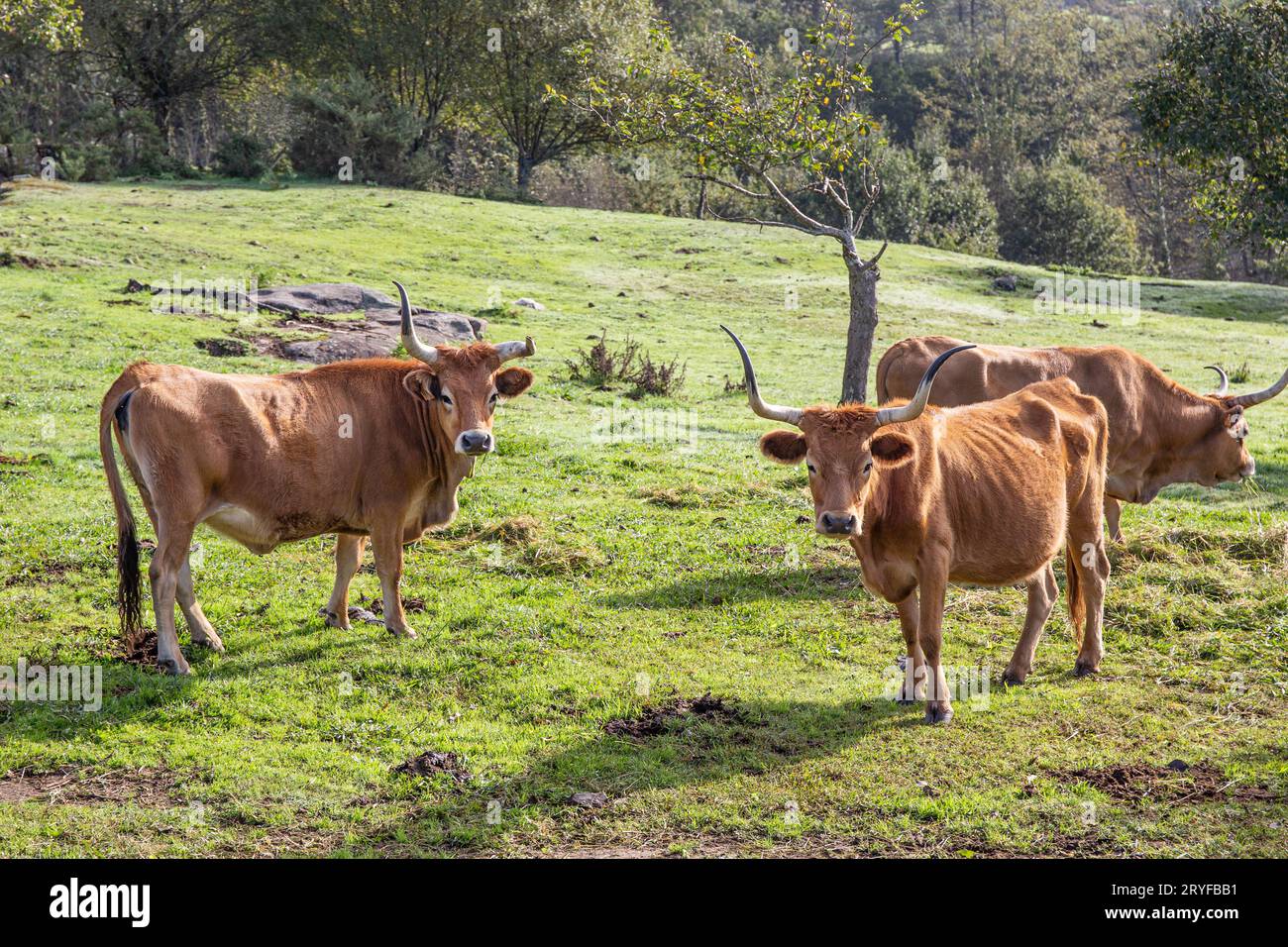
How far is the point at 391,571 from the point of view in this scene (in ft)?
33.1

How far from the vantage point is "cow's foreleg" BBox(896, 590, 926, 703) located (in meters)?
8.56

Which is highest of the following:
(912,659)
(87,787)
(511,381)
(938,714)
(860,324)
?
(860,324)

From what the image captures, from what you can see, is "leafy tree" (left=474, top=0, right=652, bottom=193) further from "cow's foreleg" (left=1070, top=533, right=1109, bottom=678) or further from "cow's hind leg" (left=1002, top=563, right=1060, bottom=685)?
"cow's hind leg" (left=1002, top=563, right=1060, bottom=685)

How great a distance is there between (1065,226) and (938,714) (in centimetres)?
5138

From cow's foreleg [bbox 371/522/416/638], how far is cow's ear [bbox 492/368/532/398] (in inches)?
57.5

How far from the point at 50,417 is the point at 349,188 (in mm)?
25927

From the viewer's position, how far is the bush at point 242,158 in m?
43.2

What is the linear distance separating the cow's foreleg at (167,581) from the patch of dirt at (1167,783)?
6358 millimetres

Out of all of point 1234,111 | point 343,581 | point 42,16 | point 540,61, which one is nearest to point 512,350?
point 343,581

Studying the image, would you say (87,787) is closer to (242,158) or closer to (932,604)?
(932,604)
